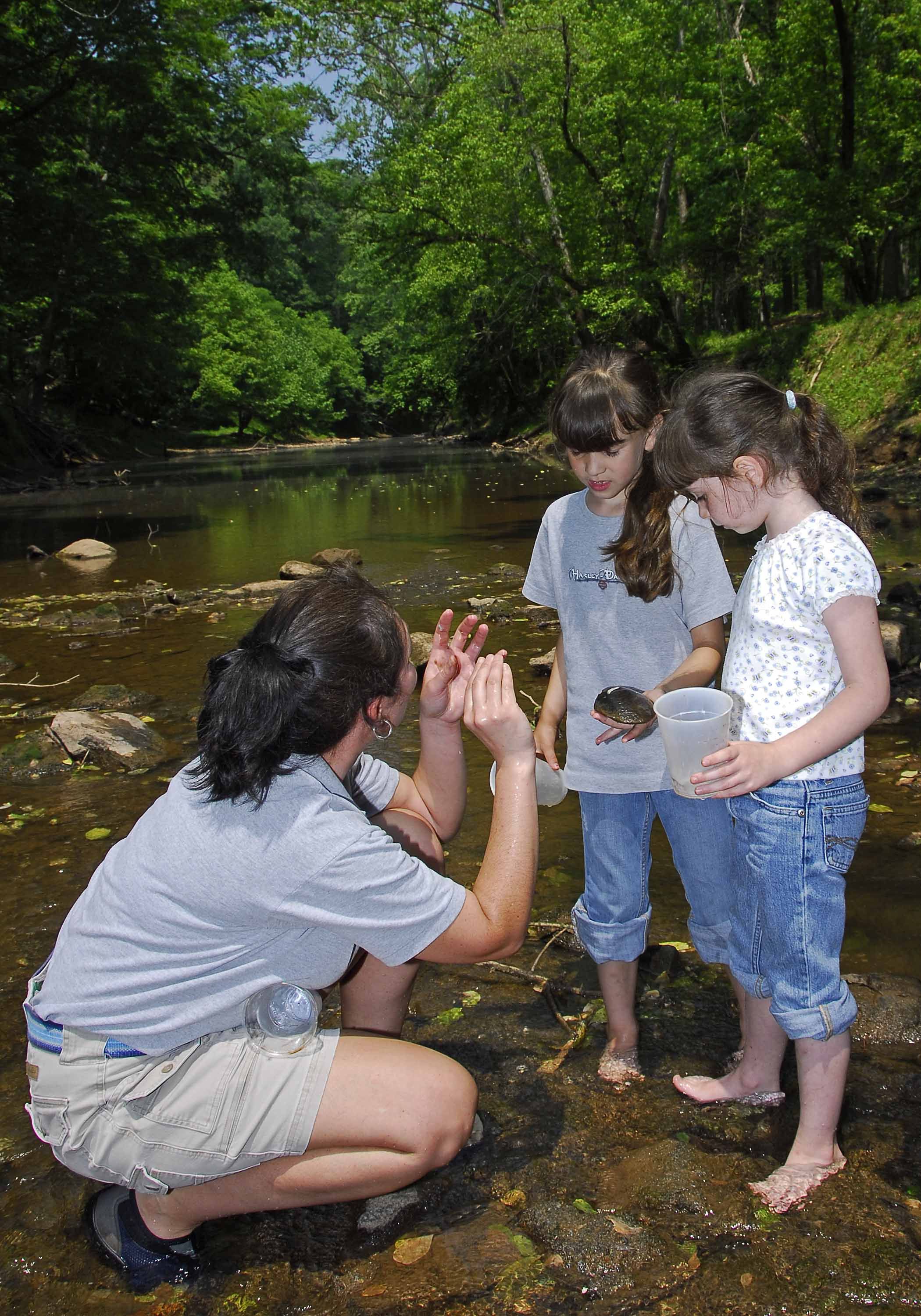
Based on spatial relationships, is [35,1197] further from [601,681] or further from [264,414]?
[264,414]

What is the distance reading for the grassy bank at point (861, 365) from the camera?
16562 mm

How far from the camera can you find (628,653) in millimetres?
2783

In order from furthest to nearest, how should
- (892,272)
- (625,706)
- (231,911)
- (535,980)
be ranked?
(892,272) < (535,980) < (625,706) < (231,911)

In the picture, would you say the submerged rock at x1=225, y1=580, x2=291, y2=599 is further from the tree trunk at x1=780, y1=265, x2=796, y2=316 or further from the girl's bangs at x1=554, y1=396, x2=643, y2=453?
the tree trunk at x1=780, y1=265, x2=796, y2=316

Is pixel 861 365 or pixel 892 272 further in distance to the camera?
pixel 892 272

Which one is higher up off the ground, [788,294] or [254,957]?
[788,294]

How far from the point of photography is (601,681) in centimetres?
281

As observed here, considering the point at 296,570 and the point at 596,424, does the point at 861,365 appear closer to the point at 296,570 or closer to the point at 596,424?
the point at 296,570

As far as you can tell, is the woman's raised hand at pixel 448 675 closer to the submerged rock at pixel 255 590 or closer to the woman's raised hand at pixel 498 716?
the woman's raised hand at pixel 498 716

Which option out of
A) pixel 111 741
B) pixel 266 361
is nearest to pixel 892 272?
pixel 111 741

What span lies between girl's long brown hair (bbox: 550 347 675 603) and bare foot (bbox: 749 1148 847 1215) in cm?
140

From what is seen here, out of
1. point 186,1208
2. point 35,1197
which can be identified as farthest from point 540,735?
point 35,1197

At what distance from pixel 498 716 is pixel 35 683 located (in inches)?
233

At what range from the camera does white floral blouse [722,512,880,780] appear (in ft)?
7.03
